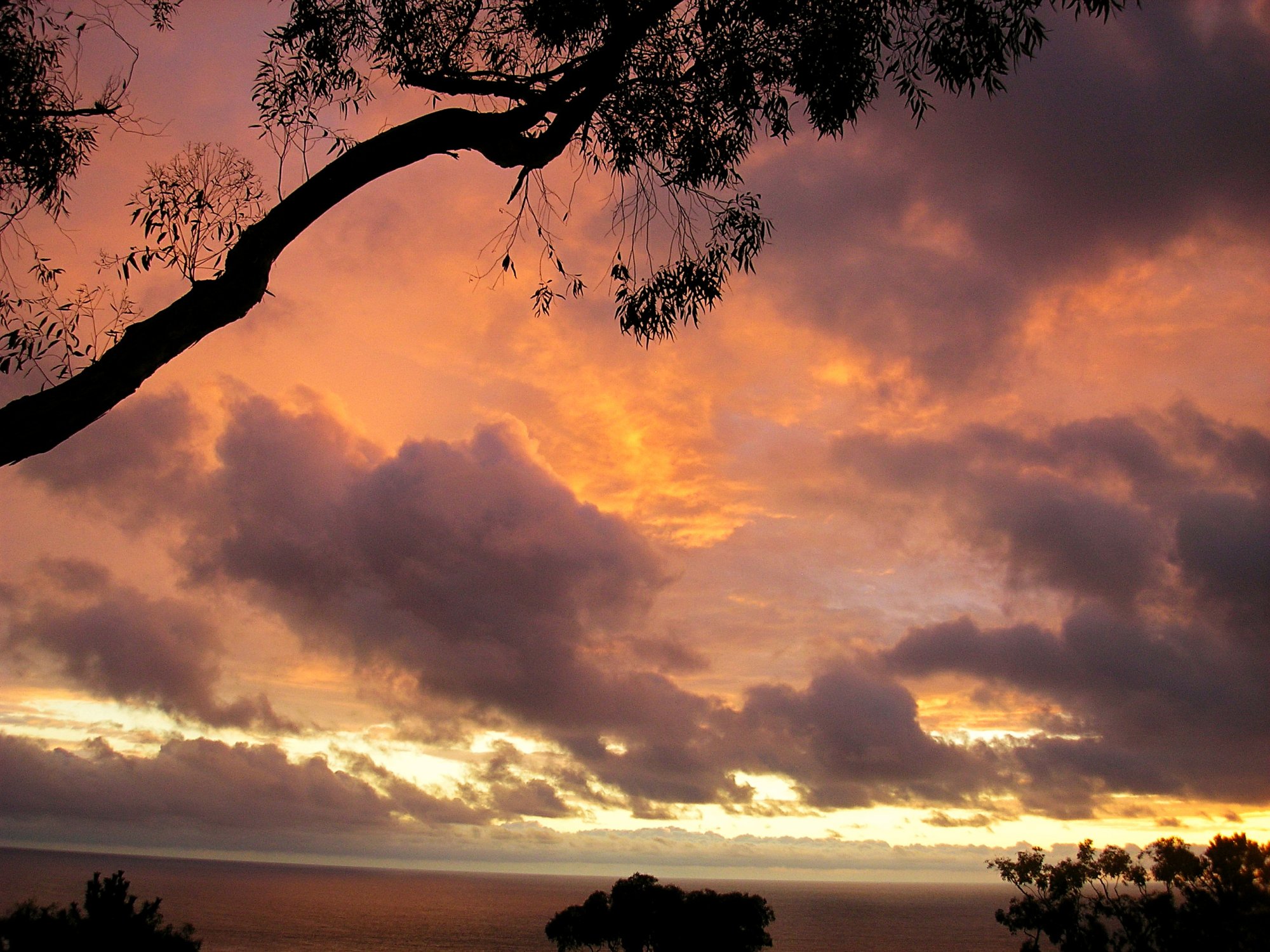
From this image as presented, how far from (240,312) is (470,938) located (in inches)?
7261

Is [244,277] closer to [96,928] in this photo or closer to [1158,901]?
[96,928]

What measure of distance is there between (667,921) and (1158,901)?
23039 mm

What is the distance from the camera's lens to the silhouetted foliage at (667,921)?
142 ft

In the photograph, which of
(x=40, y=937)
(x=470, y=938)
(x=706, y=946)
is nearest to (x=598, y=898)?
(x=706, y=946)

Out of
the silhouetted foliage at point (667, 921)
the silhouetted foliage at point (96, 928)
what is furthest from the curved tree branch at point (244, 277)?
the silhouetted foliage at point (667, 921)

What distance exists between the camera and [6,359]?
703cm

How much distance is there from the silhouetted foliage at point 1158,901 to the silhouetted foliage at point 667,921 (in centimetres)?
1288

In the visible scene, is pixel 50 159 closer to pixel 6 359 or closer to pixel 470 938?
pixel 6 359

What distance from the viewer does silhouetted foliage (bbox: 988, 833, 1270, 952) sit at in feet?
105

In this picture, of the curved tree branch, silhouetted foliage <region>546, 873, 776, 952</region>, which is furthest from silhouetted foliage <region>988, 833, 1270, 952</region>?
the curved tree branch

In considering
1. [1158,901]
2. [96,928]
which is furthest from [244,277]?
[1158,901]

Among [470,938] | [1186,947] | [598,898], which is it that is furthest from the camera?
[470,938]

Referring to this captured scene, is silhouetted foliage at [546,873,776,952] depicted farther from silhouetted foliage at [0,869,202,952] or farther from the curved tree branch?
the curved tree branch

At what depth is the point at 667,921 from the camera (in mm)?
44438
